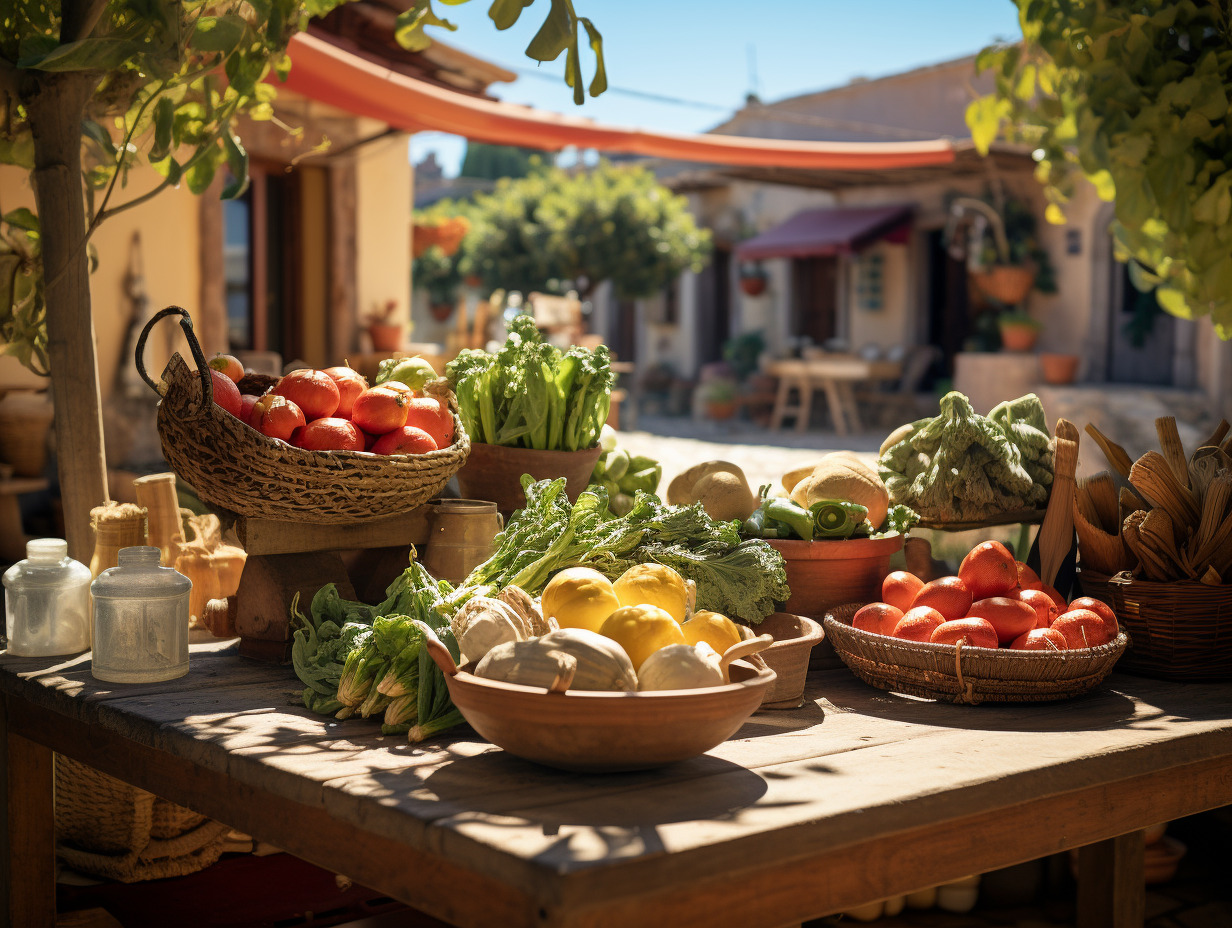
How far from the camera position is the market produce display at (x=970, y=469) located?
2.76m

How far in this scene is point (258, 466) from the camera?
2094 millimetres

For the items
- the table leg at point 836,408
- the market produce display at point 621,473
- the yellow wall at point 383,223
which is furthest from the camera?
the table leg at point 836,408

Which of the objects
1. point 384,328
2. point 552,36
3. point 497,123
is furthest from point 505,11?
point 384,328

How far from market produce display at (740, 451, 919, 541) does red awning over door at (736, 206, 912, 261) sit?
1246 centimetres

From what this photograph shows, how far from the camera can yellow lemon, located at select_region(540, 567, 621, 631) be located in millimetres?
1839

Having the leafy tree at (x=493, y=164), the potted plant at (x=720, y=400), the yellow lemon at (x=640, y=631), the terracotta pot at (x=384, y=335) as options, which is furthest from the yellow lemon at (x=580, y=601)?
the leafy tree at (x=493, y=164)

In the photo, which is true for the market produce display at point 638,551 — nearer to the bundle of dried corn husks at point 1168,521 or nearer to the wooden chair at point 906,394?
the bundle of dried corn husks at point 1168,521

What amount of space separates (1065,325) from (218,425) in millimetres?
12751

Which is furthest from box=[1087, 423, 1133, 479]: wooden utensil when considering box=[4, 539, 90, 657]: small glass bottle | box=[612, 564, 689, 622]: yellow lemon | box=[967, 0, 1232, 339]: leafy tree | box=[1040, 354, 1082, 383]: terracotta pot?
box=[1040, 354, 1082, 383]: terracotta pot

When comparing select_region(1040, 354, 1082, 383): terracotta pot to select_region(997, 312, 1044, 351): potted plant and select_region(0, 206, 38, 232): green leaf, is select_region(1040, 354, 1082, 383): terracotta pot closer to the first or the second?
select_region(997, 312, 1044, 351): potted plant

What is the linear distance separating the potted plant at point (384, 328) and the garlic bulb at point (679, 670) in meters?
7.35

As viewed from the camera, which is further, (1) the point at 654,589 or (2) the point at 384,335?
(2) the point at 384,335

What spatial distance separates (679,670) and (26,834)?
4.48 ft

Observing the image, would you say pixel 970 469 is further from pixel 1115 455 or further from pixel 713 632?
pixel 713 632
